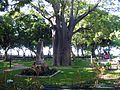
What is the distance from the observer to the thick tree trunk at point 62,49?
35062 millimetres

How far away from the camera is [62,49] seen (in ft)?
116

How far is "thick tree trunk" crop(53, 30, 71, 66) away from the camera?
35.1m

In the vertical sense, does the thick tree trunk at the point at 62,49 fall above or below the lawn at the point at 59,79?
above

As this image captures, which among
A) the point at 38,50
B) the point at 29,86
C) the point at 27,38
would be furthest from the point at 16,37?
the point at 29,86

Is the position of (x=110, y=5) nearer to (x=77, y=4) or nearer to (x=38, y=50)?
(x=77, y=4)

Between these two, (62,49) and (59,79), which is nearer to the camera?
(59,79)

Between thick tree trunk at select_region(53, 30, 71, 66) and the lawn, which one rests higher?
thick tree trunk at select_region(53, 30, 71, 66)

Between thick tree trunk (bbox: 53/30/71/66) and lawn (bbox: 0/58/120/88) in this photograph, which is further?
thick tree trunk (bbox: 53/30/71/66)

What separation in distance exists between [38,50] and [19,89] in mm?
16229

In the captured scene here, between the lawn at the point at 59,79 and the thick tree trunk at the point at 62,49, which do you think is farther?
the thick tree trunk at the point at 62,49

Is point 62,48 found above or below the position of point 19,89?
above

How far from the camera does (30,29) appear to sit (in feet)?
190

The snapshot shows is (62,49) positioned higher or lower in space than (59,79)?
higher

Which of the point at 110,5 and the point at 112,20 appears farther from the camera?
the point at 112,20
